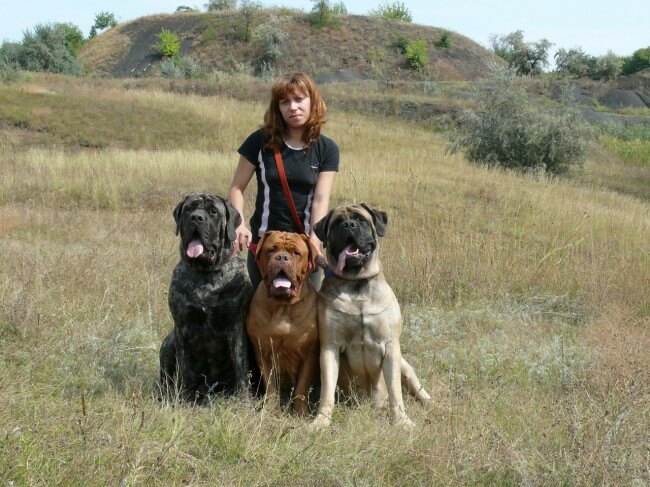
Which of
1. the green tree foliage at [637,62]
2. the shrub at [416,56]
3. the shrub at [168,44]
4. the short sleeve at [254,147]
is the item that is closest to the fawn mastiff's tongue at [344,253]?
the short sleeve at [254,147]

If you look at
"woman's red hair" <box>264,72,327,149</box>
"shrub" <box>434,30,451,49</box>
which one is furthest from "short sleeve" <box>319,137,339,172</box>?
"shrub" <box>434,30,451,49</box>

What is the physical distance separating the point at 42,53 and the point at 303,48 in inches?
639

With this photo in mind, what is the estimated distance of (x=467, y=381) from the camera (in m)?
4.72

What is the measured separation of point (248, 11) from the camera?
152 ft

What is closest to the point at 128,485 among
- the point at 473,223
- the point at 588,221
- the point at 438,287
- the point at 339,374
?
the point at 339,374

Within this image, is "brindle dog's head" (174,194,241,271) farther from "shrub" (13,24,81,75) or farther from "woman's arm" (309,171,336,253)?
"shrub" (13,24,81,75)

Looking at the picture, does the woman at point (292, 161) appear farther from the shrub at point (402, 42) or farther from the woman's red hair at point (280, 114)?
the shrub at point (402, 42)

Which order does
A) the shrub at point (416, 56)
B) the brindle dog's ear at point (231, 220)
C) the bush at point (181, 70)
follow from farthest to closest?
1. the shrub at point (416, 56)
2. the bush at point (181, 70)
3. the brindle dog's ear at point (231, 220)

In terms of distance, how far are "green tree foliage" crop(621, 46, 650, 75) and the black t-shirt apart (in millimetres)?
51115

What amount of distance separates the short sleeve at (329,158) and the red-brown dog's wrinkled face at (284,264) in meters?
0.77

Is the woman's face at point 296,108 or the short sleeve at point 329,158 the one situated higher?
the woman's face at point 296,108

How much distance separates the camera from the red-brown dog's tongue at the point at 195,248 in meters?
3.86

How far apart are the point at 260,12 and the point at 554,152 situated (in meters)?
→ 34.6

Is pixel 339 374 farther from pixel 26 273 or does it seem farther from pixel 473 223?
pixel 473 223
